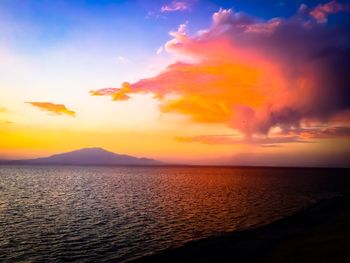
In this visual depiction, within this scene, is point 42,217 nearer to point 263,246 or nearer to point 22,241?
point 22,241

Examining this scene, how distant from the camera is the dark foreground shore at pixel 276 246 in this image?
23.8 m

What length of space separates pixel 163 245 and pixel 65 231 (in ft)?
42.9

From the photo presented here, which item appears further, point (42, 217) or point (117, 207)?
point (117, 207)

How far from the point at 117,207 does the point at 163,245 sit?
28.1m

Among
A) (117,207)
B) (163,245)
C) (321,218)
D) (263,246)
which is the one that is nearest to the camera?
(263,246)

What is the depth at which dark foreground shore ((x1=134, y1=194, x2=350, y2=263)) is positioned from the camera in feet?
78.1

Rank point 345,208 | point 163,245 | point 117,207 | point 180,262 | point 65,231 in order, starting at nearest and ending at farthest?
point 180,262 < point 163,245 < point 65,231 < point 345,208 < point 117,207

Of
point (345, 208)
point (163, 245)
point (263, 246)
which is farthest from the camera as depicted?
point (345, 208)

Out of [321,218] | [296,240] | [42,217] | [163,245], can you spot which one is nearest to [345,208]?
[321,218]

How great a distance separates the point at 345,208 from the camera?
5241cm

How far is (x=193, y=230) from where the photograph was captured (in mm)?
37406

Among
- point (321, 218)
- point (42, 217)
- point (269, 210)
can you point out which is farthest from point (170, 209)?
point (321, 218)

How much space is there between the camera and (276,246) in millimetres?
27859

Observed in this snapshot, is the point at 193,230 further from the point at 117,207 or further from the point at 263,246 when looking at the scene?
the point at 117,207
